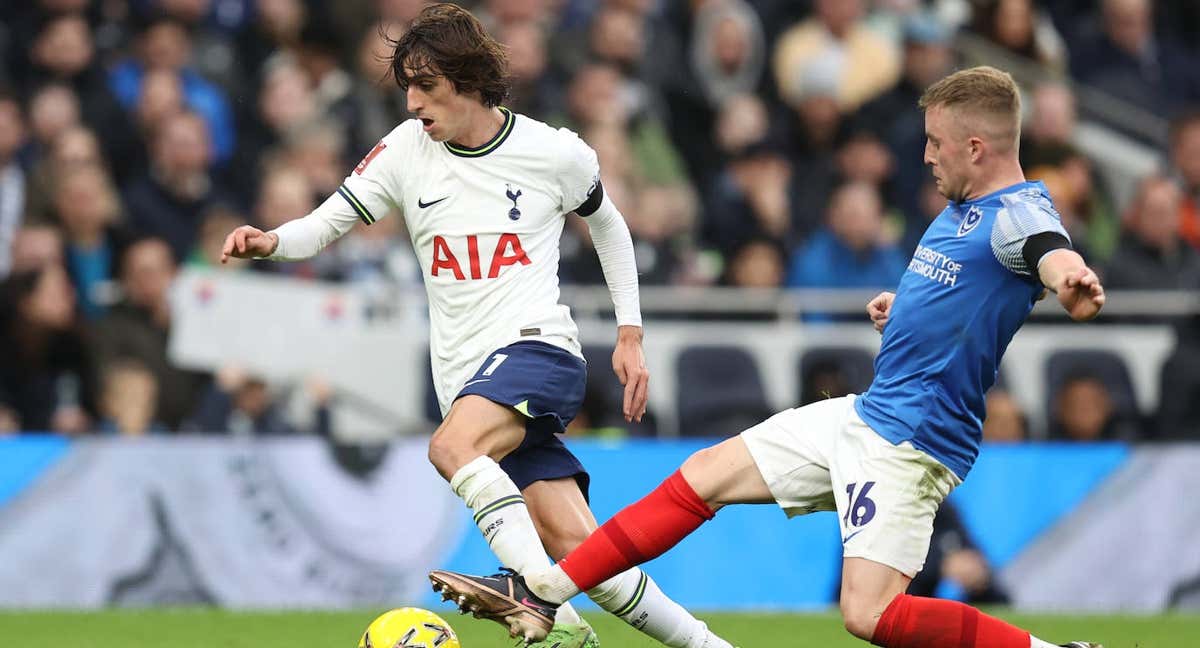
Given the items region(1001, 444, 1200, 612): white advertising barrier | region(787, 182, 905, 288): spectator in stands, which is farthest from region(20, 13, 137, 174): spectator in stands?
region(1001, 444, 1200, 612): white advertising barrier

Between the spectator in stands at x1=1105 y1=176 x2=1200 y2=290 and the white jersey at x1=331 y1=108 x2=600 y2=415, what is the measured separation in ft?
21.8

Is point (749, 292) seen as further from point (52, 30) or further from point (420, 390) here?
point (52, 30)

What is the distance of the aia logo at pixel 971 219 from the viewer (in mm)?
5629

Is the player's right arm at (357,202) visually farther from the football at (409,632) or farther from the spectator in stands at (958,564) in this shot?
the spectator in stands at (958,564)

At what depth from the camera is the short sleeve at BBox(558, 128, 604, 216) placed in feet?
21.3

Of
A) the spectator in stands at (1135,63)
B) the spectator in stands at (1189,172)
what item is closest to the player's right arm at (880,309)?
the spectator in stands at (1189,172)

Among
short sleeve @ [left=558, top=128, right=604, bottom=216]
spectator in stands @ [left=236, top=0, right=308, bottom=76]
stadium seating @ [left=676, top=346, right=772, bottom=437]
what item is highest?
spectator in stands @ [left=236, top=0, right=308, bottom=76]

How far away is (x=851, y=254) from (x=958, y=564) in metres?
2.58

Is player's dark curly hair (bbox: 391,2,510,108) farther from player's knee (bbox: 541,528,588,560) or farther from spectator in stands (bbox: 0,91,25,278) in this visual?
spectator in stands (bbox: 0,91,25,278)

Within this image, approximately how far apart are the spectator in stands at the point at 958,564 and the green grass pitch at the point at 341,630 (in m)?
0.40

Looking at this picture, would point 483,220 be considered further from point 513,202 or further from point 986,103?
point 986,103

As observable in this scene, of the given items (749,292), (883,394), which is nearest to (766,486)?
(883,394)

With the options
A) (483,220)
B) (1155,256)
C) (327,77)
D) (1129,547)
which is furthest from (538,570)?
(1155,256)

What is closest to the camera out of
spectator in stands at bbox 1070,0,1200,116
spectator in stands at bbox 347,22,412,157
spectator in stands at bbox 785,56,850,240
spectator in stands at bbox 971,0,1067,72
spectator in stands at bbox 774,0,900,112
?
spectator in stands at bbox 347,22,412,157
